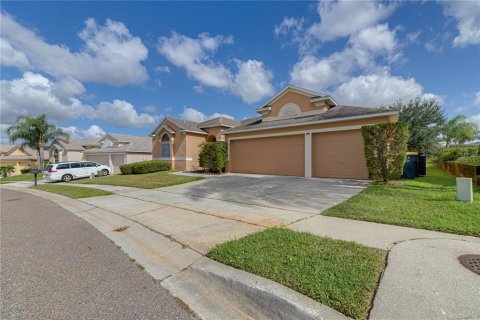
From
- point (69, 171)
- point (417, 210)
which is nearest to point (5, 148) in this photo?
point (69, 171)

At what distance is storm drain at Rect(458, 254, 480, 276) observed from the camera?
287 centimetres

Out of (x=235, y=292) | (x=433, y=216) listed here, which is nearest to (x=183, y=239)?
(x=235, y=292)

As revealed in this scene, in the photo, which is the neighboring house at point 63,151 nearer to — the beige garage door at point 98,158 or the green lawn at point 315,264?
the beige garage door at point 98,158

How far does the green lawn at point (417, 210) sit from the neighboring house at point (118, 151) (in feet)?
86.7

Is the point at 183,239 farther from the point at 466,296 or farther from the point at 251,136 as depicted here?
the point at 251,136

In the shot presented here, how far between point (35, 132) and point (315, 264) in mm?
39636

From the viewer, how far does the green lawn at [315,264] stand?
7.92 ft

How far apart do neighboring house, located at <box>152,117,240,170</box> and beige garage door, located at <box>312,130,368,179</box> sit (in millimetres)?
10161

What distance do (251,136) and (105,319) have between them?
554 inches

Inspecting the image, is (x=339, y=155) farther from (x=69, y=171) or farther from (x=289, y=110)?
(x=69, y=171)

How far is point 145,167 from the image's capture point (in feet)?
65.9

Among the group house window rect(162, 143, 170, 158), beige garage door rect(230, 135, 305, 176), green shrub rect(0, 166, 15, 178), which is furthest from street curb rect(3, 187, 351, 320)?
green shrub rect(0, 166, 15, 178)

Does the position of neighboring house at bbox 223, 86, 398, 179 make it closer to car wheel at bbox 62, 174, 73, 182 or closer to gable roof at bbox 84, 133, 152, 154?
car wheel at bbox 62, 174, 73, 182

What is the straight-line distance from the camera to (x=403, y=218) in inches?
197
